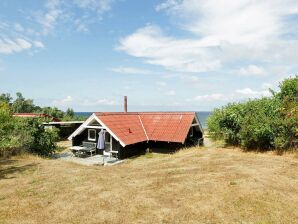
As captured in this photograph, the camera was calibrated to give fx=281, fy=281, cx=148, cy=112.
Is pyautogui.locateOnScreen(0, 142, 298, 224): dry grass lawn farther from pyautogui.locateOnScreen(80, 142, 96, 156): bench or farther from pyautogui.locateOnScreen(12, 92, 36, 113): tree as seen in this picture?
pyautogui.locateOnScreen(12, 92, 36, 113): tree

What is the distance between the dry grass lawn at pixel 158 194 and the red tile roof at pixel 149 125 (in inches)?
288

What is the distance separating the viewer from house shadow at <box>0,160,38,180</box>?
56.7 ft

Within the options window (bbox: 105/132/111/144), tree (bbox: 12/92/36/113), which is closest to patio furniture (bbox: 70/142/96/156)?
window (bbox: 105/132/111/144)

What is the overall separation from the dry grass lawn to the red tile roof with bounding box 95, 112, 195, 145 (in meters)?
7.31

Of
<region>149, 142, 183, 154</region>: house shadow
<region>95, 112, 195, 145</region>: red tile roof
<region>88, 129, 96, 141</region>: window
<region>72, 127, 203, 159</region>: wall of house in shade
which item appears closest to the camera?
<region>72, 127, 203, 159</region>: wall of house in shade

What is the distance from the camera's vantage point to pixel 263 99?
2444cm

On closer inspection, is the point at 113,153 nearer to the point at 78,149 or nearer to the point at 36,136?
the point at 78,149

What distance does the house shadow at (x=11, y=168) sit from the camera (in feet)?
56.7

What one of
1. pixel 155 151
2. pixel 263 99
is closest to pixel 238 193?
pixel 263 99

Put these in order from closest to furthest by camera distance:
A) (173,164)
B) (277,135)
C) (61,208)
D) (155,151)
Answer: (61,208) < (173,164) < (277,135) < (155,151)

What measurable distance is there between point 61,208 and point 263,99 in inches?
765

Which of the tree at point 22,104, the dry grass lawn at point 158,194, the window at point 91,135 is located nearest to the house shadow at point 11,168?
the dry grass lawn at point 158,194

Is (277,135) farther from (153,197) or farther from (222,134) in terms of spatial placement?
(153,197)

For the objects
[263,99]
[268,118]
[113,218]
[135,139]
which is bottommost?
[113,218]
